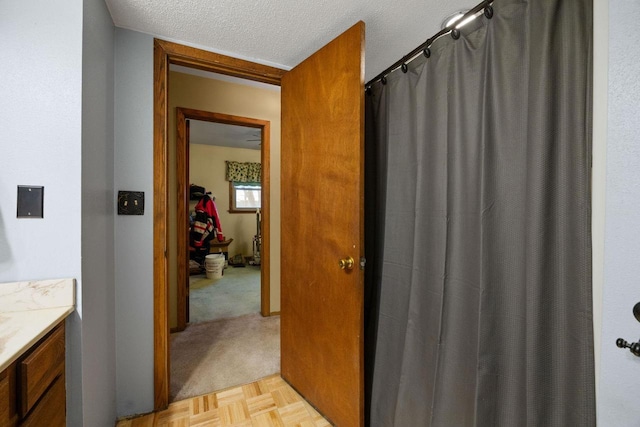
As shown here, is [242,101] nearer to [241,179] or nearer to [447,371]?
[447,371]

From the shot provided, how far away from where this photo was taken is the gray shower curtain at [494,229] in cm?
79

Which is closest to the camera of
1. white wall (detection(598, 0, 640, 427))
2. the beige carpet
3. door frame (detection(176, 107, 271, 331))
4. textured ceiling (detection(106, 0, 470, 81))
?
white wall (detection(598, 0, 640, 427))

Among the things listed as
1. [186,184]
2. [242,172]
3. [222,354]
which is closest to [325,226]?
[222,354]

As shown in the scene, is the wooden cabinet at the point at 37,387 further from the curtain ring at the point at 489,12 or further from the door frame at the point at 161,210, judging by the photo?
the curtain ring at the point at 489,12

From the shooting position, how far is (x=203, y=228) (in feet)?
15.8

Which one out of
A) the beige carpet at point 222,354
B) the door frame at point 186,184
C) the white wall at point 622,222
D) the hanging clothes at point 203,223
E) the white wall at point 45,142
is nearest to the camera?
the white wall at point 622,222

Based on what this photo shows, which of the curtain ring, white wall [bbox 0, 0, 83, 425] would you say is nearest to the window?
white wall [bbox 0, 0, 83, 425]

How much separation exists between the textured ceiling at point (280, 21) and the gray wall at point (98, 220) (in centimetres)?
28

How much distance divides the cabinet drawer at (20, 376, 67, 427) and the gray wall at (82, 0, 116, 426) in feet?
0.24

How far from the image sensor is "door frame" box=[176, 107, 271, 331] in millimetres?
2594

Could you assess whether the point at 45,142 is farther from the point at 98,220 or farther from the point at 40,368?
the point at 40,368

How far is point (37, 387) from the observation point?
2.68 ft

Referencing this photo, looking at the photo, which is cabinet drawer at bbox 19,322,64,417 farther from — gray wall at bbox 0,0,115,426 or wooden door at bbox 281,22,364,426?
wooden door at bbox 281,22,364,426

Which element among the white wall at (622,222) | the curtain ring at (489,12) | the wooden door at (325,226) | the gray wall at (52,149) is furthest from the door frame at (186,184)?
the white wall at (622,222)
